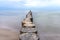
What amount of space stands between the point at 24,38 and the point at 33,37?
0.05 meters

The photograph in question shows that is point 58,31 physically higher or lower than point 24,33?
lower

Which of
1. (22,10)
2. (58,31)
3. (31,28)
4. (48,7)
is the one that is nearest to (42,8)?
(48,7)

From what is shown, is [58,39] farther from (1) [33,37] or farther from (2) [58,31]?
(1) [33,37]

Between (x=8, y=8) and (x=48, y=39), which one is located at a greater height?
(x=8, y=8)

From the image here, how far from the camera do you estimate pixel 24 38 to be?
0.91m

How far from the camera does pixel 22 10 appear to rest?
593 cm

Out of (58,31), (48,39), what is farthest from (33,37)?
(58,31)

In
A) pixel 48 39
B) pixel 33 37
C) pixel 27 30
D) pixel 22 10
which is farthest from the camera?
pixel 22 10

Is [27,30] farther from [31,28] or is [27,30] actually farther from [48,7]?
[48,7]

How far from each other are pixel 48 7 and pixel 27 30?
5607mm

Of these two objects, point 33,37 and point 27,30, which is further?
point 27,30

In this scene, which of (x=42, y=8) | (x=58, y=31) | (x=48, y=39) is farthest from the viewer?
(x=42, y=8)

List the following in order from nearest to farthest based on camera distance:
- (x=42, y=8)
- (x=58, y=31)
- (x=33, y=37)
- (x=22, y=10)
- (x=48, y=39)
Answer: (x=33, y=37) → (x=48, y=39) → (x=58, y=31) → (x=22, y=10) → (x=42, y=8)

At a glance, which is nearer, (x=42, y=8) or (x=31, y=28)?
(x=31, y=28)
